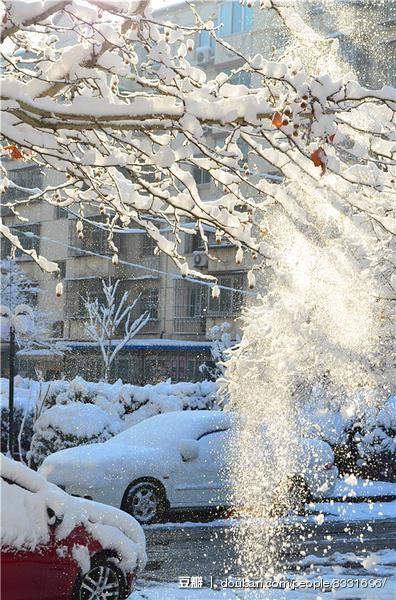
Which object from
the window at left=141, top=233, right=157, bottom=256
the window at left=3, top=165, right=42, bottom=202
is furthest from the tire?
the window at left=3, top=165, right=42, bottom=202

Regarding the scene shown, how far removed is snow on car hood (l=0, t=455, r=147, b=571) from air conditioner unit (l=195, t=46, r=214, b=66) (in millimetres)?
31069

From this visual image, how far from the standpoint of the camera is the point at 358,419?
1783cm

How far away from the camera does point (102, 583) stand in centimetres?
700

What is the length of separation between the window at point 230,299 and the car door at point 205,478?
2441cm

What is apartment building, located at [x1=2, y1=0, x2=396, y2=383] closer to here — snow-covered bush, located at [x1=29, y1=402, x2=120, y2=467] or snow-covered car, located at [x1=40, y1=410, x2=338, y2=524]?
snow-covered bush, located at [x1=29, y1=402, x2=120, y2=467]

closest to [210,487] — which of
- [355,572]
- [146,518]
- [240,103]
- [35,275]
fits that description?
[146,518]

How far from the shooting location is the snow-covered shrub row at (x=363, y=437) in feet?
56.7

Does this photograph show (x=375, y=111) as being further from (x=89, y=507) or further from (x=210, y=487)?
(x=210, y=487)

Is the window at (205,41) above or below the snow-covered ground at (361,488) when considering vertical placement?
above

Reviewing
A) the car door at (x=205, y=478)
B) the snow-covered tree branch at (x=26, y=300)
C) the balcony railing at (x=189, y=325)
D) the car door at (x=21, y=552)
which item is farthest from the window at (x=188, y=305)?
the car door at (x=21, y=552)

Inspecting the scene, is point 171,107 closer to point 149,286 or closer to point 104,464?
→ point 104,464

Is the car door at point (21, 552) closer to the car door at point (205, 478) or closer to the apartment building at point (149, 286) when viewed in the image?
the car door at point (205, 478)

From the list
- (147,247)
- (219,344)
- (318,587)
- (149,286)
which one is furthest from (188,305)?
(318,587)

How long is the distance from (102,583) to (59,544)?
2.31 feet
